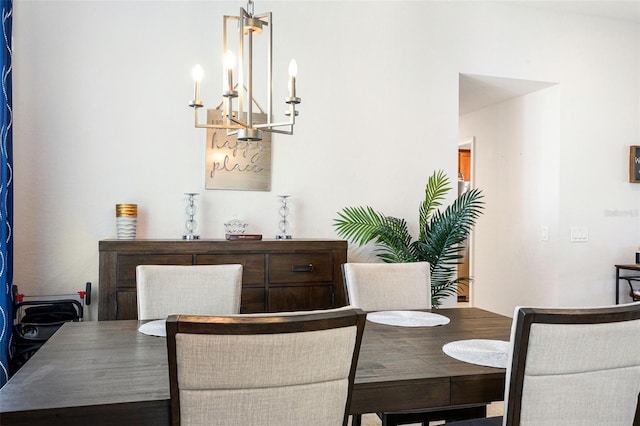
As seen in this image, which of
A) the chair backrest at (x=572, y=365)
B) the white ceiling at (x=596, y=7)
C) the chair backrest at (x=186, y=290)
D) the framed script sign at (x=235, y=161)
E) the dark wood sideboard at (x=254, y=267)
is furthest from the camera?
the white ceiling at (x=596, y=7)

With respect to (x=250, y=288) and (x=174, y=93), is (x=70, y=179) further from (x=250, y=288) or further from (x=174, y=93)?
(x=250, y=288)

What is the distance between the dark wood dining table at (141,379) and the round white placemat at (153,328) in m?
0.03

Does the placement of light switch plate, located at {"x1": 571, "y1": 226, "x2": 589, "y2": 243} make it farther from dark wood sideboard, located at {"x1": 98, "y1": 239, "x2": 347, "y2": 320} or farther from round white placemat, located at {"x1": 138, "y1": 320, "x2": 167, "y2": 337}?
round white placemat, located at {"x1": 138, "y1": 320, "x2": 167, "y2": 337}

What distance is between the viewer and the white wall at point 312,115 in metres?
3.35

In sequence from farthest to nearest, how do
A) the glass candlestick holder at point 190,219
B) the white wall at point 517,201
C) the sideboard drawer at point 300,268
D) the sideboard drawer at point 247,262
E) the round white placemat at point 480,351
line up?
the white wall at point 517,201, the glass candlestick holder at point 190,219, the sideboard drawer at point 300,268, the sideboard drawer at point 247,262, the round white placemat at point 480,351

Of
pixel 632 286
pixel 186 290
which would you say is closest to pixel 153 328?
pixel 186 290

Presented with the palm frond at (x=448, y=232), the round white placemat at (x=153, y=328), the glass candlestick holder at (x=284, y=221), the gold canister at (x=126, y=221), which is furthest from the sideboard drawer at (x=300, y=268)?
the round white placemat at (x=153, y=328)

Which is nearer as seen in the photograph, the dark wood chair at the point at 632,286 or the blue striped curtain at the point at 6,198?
the blue striped curtain at the point at 6,198

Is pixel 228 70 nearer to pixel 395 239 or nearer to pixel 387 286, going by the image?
pixel 387 286

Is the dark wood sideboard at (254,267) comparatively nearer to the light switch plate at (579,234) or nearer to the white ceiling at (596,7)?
the light switch plate at (579,234)

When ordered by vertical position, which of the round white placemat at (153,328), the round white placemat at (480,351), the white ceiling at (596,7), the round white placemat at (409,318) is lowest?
the round white placemat at (409,318)

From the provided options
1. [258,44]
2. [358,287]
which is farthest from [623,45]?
[358,287]

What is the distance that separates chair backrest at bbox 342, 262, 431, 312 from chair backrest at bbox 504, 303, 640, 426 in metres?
1.19

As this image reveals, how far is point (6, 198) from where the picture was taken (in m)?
3.02
